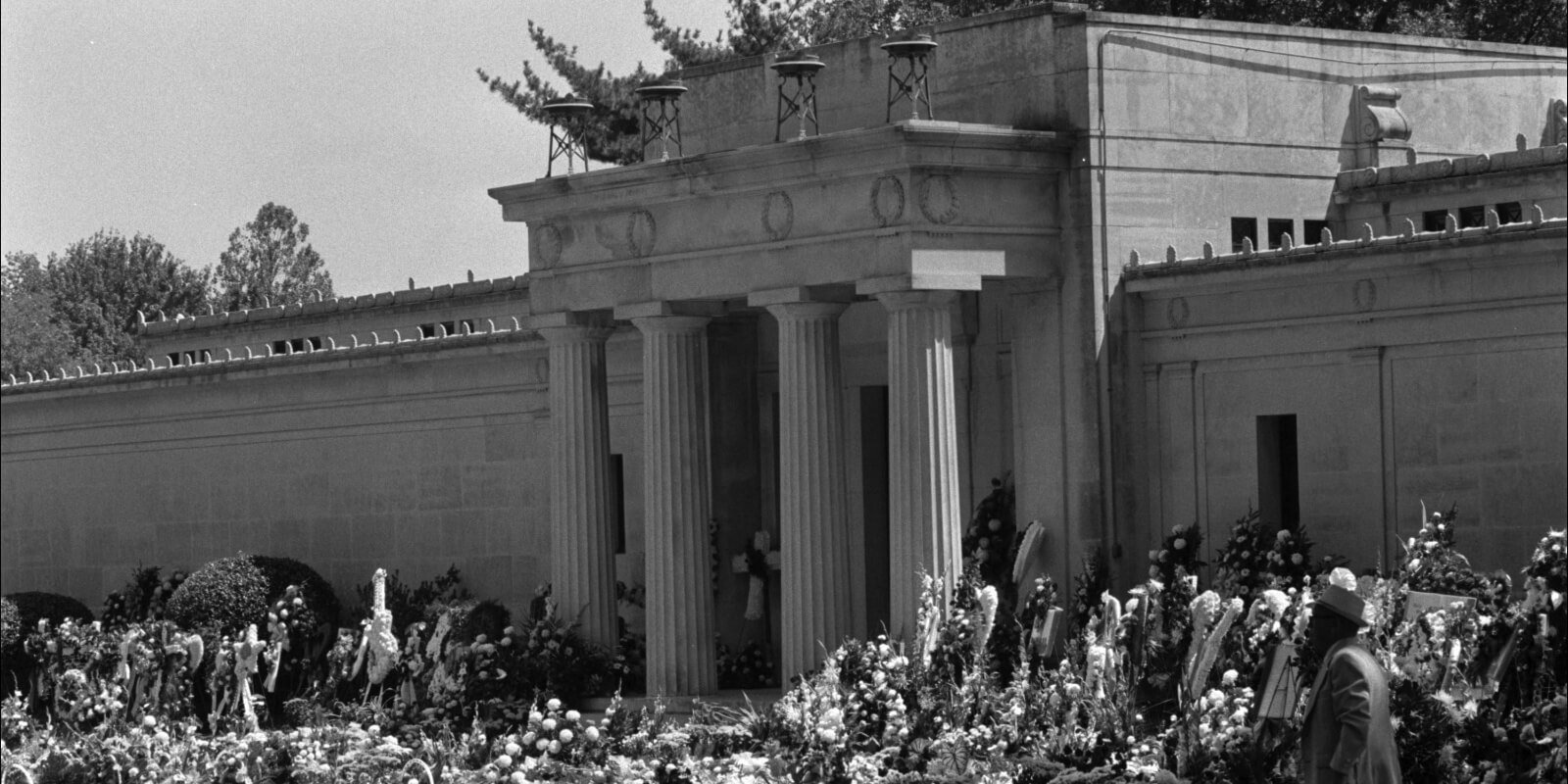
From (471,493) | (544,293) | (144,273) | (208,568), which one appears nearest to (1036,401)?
(544,293)

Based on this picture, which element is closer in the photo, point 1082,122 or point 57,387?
point 1082,122

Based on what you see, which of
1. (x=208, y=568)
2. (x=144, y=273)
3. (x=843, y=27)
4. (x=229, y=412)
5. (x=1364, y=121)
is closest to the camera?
(x=1364, y=121)

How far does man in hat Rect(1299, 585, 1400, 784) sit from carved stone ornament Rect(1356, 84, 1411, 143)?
16.1 metres

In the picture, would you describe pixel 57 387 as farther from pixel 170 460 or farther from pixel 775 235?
pixel 775 235

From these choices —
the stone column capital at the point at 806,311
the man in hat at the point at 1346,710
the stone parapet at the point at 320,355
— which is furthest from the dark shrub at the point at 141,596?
the man in hat at the point at 1346,710

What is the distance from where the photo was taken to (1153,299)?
31703 mm

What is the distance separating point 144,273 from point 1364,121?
65106mm

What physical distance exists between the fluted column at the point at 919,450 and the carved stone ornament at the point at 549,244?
557 centimetres

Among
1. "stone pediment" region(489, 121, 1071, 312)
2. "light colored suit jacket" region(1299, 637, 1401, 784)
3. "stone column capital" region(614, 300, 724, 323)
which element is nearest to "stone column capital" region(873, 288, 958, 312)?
"stone pediment" region(489, 121, 1071, 312)

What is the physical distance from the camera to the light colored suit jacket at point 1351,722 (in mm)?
17734

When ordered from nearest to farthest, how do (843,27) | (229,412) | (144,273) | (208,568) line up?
(208,568)
(229,412)
(843,27)
(144,273)

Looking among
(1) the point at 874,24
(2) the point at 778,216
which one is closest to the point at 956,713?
(2) the point at 778,216

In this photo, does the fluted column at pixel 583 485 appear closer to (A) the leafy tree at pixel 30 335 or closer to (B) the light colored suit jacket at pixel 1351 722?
(B) the light colored suit jacket at pixel 1351 722

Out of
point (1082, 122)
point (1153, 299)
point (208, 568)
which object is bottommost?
point (208, 568)
